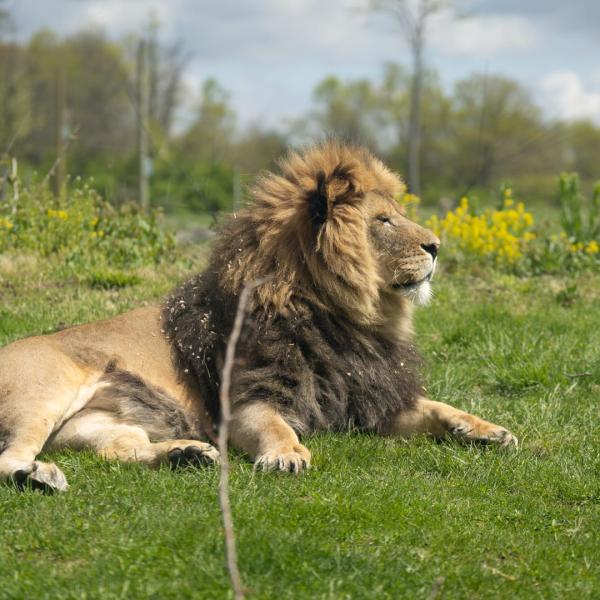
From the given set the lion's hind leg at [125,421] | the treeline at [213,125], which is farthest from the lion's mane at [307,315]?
the treeline at [213,125]

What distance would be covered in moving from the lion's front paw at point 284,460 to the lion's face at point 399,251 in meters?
1.28

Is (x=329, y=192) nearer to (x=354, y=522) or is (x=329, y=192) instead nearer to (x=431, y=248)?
(x=431, y=248)

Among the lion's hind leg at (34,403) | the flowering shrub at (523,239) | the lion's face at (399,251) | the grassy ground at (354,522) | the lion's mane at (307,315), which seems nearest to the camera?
the grassy ground at (354,522)

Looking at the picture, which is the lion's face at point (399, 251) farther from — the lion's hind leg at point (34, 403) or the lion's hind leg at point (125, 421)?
the lion's hind leg at point (34, 403)

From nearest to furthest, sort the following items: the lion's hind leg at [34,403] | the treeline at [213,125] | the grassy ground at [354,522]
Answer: the grassy ground at [354,522] → the lion's hind leg at [34,403] → the treeline at [213,125]

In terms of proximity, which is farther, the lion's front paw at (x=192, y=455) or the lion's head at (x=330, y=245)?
the lion's head at (x=330, y=245)

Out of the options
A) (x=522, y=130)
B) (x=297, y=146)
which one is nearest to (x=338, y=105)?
(x=522, y=130)

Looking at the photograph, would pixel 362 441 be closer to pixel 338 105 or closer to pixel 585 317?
pixel 585 317

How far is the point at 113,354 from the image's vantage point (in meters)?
5.93

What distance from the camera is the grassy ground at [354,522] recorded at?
3.76m

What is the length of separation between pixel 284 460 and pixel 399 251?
154 centimetres

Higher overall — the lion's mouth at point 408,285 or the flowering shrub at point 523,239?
the lion's mouth at point 408,285

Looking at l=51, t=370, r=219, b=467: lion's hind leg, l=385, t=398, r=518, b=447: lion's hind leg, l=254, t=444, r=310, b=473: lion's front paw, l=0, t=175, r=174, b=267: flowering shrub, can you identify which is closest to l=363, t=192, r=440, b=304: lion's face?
l=385, t=398, r=518, b=447: lion's hind leg

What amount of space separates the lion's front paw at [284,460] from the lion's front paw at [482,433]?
1064mm
